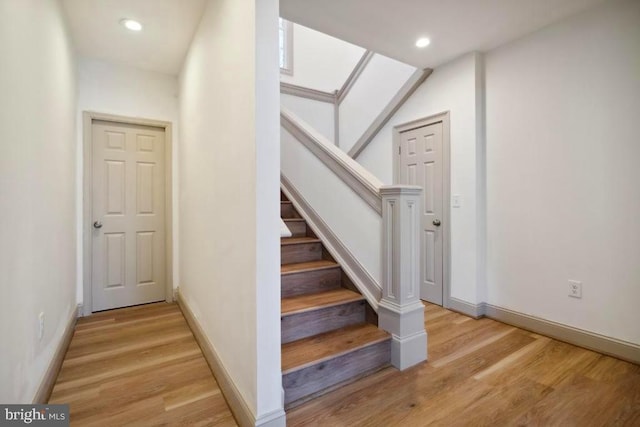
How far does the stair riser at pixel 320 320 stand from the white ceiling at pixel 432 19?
214 cm

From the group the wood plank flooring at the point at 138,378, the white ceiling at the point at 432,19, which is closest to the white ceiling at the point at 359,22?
the white ceiling at the point at 432,19

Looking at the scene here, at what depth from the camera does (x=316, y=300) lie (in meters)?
2.10

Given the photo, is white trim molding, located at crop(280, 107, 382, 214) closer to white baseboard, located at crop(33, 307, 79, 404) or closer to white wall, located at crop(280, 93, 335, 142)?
white wall, located at crop(280, 93, 335, 142)

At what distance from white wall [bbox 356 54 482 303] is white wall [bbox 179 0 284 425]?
2.15 metres

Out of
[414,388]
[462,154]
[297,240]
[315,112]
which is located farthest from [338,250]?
[315,112]

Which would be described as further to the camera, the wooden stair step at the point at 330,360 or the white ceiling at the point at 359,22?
the white ceiling at the point at 359,22

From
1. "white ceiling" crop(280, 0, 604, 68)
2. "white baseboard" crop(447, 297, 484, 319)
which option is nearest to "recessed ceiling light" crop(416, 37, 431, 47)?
"white ceiling" crop(280, 0, 604, 68)

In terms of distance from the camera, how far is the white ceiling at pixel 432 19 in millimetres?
2143

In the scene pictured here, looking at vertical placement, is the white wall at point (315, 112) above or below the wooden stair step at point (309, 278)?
above

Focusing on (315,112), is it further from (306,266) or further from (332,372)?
(332,372)

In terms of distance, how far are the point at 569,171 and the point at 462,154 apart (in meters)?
0.83

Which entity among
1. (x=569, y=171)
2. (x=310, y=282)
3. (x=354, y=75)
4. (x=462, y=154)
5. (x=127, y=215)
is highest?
(x=354, y=75)

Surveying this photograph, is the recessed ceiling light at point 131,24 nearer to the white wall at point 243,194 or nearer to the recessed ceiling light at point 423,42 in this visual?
the white wall at point 243,194

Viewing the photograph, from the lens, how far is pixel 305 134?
9.48 feet
